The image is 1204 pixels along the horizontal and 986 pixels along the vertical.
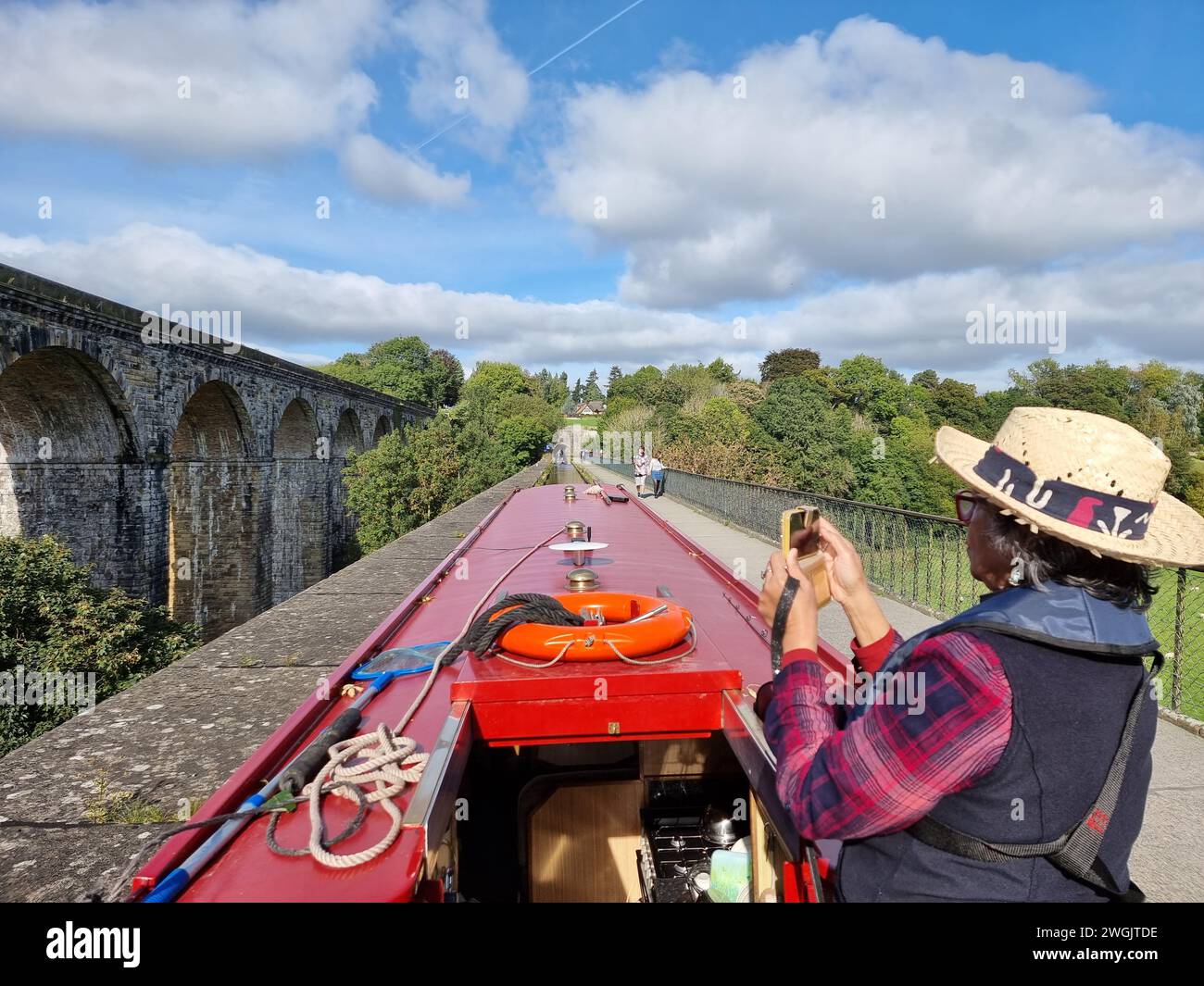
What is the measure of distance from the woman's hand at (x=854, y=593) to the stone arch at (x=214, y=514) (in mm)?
17357

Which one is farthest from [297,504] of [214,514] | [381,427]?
[381,427]

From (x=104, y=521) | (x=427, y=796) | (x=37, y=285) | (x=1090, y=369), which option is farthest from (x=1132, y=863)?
(x=1090, y=369)

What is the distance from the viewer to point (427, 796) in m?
1.56

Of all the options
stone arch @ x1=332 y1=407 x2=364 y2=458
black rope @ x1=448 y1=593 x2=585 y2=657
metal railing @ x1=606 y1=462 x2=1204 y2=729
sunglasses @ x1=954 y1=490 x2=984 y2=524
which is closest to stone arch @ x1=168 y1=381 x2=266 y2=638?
stone arch @ x1=332 y1=407 x2=364 y2=458

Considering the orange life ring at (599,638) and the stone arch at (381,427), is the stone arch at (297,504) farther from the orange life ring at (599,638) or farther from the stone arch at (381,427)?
the orange life ring at (599,638)

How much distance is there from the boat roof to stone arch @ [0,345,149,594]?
10.7 meters

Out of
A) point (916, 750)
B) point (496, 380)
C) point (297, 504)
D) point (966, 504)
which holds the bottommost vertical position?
point (297, 504)

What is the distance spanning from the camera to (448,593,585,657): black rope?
2.26m

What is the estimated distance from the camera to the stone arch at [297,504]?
68.6 feet

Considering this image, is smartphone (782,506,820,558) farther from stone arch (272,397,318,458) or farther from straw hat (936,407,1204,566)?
stone arch (272,397,318,458)

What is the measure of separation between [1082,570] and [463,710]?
1479 millimetres

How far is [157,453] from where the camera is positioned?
13.2m

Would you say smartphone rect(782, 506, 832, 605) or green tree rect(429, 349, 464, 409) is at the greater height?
green tree rect(429, 349, 464, 409)

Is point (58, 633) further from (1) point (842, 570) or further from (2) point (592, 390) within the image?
(2) point (592, 390)
